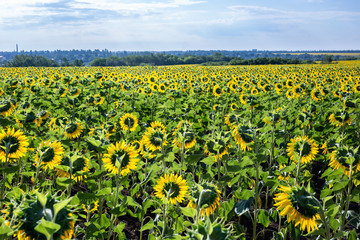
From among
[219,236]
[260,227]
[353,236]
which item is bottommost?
[260,227]

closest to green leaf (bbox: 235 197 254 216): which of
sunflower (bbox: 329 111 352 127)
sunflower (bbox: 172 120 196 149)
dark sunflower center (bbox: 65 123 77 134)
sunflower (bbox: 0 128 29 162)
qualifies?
sunflower (bbox: 172 120 196 149)

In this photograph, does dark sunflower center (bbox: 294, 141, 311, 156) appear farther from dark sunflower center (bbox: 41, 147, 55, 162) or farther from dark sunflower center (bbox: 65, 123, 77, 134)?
dark sunflower center (bbox: 65, 123, 77, 134)

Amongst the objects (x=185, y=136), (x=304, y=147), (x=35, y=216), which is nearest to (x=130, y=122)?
(x=185, y=136)

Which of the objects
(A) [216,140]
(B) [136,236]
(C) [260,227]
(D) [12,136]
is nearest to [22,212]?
(D) [12,136]

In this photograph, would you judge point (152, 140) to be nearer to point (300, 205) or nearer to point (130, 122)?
point (130, 122)

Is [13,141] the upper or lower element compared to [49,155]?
upper

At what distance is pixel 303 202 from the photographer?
6.82ft

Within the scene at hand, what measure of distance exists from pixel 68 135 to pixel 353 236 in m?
3.63

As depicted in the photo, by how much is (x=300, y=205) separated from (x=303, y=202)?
28mm

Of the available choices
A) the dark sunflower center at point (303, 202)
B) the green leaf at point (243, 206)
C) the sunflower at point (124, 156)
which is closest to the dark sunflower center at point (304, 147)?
the green leaf at point (243, 206)

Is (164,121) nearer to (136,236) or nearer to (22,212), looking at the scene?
(136,236)

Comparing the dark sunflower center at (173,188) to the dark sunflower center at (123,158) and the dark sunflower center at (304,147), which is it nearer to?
the dark sunflower center at (123,158)

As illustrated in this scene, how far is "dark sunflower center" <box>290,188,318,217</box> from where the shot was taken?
2.07m

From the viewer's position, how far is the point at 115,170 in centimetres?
290
